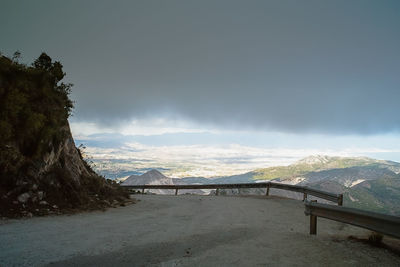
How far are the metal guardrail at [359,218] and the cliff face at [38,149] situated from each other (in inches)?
366

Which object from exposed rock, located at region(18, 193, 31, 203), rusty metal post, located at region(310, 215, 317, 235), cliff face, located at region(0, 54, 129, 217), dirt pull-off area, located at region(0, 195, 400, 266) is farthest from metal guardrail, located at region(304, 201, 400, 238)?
exposed rock, located at region(18, 193, 31, 203)

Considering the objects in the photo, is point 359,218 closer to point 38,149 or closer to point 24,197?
point 24,197

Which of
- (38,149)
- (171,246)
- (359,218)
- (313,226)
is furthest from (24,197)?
(359,218)

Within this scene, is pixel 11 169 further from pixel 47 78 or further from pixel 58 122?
pixel 47 78

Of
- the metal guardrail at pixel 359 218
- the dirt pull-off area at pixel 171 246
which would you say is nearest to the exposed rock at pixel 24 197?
the dirt pull-off area at pixel 171 246

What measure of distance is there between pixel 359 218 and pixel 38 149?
11465 millimetres

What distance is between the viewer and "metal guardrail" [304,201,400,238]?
4.30m

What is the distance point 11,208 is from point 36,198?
104 cm

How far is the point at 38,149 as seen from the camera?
10578 millimetres

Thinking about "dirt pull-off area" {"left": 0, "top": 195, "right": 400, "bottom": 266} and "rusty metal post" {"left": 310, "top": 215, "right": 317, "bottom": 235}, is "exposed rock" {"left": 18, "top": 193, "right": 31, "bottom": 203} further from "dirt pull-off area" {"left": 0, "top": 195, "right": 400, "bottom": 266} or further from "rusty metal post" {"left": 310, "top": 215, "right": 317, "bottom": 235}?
"rusty metal post" {"left": 310, "top": 215, "right": 317, "bottom": 235}

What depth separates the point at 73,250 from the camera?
17.0 ft

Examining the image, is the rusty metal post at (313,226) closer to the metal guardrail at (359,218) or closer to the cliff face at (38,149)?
the metal guardrail at (359,218)

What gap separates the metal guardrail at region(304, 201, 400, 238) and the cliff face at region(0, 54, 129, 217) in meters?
9.30

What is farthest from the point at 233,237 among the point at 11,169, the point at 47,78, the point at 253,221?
the point at 47,78
